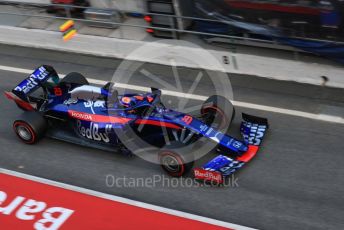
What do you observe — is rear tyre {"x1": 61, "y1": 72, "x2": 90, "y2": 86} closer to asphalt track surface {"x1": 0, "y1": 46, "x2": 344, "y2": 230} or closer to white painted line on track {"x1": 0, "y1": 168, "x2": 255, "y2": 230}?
asphalt track surface {"x1": 0, "y1": 46, "x2": 344, "y2": 230}

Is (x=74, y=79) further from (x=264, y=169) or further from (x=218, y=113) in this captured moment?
(x=264, y=169)

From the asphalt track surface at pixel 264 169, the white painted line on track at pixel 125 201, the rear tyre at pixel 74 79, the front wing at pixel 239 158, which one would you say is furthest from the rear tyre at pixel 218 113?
the rear tyre at pixel 74 79

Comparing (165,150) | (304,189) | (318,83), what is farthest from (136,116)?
(318,83)

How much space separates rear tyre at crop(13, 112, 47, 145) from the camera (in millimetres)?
9273

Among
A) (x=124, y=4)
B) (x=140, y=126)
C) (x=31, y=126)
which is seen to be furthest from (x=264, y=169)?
(x=124, y=4)

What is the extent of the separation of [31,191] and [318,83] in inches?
249

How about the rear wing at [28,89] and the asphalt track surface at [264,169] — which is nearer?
the asphalt track surface at [264,169]

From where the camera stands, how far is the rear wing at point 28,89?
9984 millimetres

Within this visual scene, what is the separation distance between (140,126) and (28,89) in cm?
276

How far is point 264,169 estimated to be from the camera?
8680 mm

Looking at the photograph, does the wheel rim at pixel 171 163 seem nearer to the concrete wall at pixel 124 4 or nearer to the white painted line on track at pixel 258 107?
the white painted line on track at pixel 258 107

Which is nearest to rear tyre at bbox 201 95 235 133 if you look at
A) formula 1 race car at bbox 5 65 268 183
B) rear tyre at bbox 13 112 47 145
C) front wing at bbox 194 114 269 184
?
formula 1 race car at bbox 5 65 268 183

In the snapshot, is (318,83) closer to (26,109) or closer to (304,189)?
(304,189)

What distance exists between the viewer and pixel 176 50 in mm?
11891
